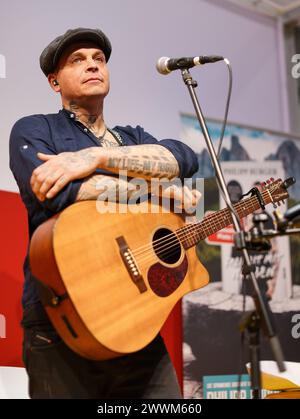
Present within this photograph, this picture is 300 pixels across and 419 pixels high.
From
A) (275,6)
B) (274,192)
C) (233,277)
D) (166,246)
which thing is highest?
(275,6)

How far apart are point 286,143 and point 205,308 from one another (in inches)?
60.7

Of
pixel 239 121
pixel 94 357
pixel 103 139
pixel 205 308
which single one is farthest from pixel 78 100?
pixel 239 121

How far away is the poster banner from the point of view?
361cm

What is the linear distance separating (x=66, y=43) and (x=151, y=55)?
1.58 meters

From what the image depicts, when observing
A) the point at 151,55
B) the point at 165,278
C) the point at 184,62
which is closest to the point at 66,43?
the point at 184,62

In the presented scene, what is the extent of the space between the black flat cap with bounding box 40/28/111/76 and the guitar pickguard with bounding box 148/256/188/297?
951mm

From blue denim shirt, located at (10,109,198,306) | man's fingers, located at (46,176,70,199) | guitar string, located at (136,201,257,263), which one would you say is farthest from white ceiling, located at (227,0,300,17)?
man's fingers, located at (46,176,70,199)

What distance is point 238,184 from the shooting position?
13.2ft

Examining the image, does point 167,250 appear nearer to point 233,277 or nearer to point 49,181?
point 49,181

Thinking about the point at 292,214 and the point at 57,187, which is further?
the point at 57,187

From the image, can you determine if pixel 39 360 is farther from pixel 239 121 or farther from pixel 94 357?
pixel 239 121

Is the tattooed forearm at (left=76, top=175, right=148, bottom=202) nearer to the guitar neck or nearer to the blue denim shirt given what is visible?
the blue denim shirt

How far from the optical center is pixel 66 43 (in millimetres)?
2188

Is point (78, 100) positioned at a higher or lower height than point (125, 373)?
higher
